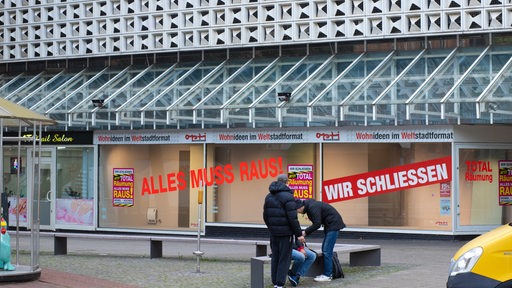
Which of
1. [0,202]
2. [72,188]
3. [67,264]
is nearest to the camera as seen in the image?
[0,202]

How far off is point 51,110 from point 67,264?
11668mm

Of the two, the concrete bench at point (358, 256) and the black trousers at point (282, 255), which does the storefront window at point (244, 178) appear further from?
the black trousers at point (282, 255)

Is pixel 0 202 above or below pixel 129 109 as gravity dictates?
below

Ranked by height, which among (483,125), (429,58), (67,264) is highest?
(429,58)

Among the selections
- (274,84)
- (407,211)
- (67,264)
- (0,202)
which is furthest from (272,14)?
(0,202)

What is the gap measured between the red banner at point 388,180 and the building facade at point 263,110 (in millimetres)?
36

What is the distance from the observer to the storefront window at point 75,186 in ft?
101

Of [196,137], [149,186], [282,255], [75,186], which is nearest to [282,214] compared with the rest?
[282,255]

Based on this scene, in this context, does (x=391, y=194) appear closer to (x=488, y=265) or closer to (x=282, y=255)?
(x=282, y=255)

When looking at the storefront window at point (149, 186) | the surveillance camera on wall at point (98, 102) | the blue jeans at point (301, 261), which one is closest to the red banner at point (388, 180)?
the storefront window at point (149, 186)

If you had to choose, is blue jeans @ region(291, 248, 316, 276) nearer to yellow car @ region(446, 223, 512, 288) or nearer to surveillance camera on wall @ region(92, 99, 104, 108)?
yellow car @ region(446, 223, 512, 288)

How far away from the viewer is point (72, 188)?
31.2 metres

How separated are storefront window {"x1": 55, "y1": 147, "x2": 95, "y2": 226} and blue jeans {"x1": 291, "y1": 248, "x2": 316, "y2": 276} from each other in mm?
15473

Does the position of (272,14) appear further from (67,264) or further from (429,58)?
(67,264)
